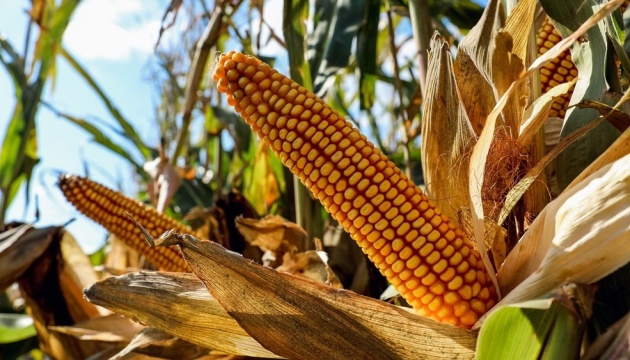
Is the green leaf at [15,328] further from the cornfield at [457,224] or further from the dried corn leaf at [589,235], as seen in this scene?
the dried corn leaf at [589,235]

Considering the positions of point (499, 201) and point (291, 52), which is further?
point (291, 52)

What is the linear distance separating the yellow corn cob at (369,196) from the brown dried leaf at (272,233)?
619mm

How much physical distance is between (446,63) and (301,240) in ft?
2.24

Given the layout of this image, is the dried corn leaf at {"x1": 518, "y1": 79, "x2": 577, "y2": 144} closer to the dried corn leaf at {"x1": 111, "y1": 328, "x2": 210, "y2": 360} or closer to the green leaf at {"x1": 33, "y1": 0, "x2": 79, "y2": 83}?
the dried corn leaf at {"x1": 111, "y1": 328, "x2": 210, "y2": 360}

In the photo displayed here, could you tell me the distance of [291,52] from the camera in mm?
1823

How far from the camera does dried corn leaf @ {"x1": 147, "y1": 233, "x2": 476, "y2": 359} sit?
0.88m

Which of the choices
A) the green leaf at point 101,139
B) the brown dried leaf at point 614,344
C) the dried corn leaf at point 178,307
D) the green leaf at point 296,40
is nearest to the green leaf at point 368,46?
the green leaf at point 296,40

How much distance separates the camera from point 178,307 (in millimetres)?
1023

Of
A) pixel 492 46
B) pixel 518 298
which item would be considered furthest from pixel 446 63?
pixel 518 298

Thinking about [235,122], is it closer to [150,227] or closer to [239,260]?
[150,227]

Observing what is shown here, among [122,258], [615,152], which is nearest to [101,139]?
[122,258]

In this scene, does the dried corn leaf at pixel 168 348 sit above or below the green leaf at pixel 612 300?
below

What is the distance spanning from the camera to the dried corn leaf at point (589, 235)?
2.52 ft

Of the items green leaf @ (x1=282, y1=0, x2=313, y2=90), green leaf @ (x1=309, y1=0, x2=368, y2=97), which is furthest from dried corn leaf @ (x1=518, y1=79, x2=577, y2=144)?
green leaf @ (x1=309, y1=0, x2=368, y2=97)
